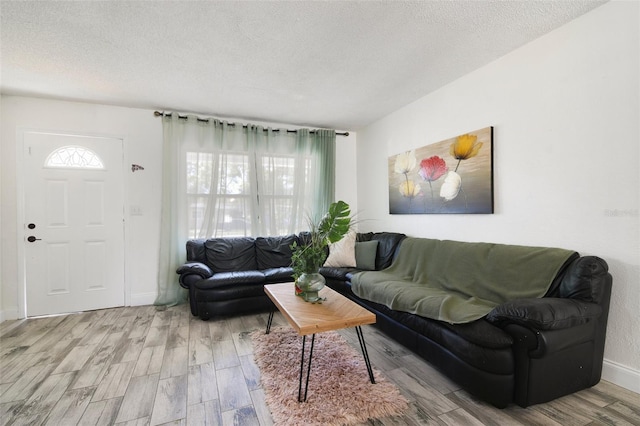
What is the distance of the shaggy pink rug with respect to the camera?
1585 millimetres

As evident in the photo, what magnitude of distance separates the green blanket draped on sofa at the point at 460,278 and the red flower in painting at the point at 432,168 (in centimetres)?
71

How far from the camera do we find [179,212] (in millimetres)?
3674

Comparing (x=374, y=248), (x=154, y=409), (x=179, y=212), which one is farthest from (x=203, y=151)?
(x=154, y=409)

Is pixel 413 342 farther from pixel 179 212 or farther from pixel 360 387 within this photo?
pixel 179 212

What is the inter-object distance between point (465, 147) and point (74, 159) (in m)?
4.34

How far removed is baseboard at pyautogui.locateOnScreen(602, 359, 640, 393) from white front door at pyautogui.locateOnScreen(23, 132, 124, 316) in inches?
182

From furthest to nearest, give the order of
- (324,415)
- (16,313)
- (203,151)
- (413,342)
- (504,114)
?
(203,151)
(16,313)
(504,114)
(413,342)
(324,415)

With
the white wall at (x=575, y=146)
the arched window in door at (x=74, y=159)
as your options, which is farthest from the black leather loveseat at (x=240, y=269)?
the arched window in door at (x=74, y=159)

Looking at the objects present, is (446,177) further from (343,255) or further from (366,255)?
(343,255)

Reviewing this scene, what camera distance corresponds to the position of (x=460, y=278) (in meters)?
2.47

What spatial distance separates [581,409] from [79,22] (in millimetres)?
3982

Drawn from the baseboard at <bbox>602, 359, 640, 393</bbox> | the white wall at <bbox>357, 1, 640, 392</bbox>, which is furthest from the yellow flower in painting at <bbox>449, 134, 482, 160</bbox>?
the baseboard at <bbox>602, 359, 640, 393</bbox>

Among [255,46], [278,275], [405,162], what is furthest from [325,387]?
[405,162]

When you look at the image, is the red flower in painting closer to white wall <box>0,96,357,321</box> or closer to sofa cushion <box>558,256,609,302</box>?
sofa cushion <box>558,256,609,302</box>
